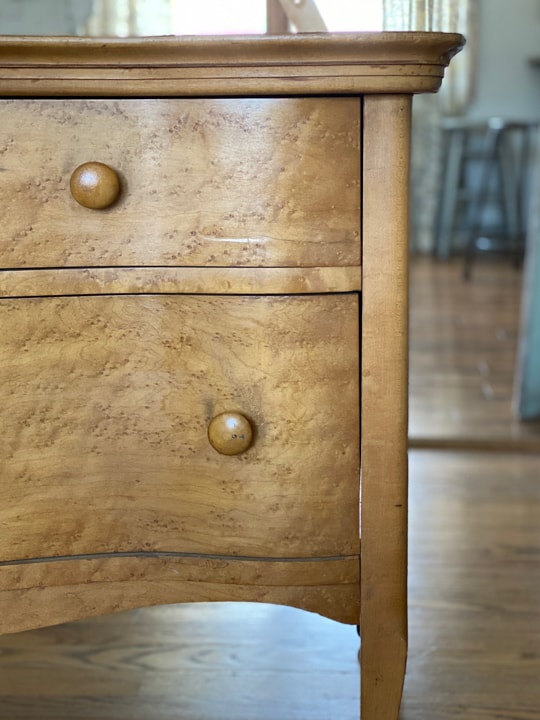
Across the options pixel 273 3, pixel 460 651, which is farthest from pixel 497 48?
pixel 460 651

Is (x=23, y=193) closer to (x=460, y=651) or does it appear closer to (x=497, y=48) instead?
(x=460, y=651)

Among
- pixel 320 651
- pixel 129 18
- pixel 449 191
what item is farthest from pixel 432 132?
pixel 320 651

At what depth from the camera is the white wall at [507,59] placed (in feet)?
17.7

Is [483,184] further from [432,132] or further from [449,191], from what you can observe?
[432,132]

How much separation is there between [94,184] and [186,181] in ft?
0.26

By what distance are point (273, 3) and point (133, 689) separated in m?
0.98

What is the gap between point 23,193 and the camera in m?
0.79

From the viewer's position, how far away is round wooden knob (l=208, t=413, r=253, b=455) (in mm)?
833

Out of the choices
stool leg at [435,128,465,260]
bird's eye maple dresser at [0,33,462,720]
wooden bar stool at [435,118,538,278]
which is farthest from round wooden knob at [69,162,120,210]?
stool leg at [435,128,465,260]

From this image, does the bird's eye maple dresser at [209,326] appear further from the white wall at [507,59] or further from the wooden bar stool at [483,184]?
the white wall at [507,59]

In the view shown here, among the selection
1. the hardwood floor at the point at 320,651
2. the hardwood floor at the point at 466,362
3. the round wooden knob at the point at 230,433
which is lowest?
the hardwood floor at the point at 466,362

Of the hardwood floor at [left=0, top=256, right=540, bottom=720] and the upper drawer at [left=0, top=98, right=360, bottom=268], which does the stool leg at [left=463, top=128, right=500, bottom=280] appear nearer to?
the hardwood floor at [left=0, top=256, right=540, bottom=720]

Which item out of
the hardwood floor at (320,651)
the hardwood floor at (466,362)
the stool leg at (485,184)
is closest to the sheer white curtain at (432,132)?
the stool leg at (485,184)

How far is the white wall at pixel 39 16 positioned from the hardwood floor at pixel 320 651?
0.86 metres
